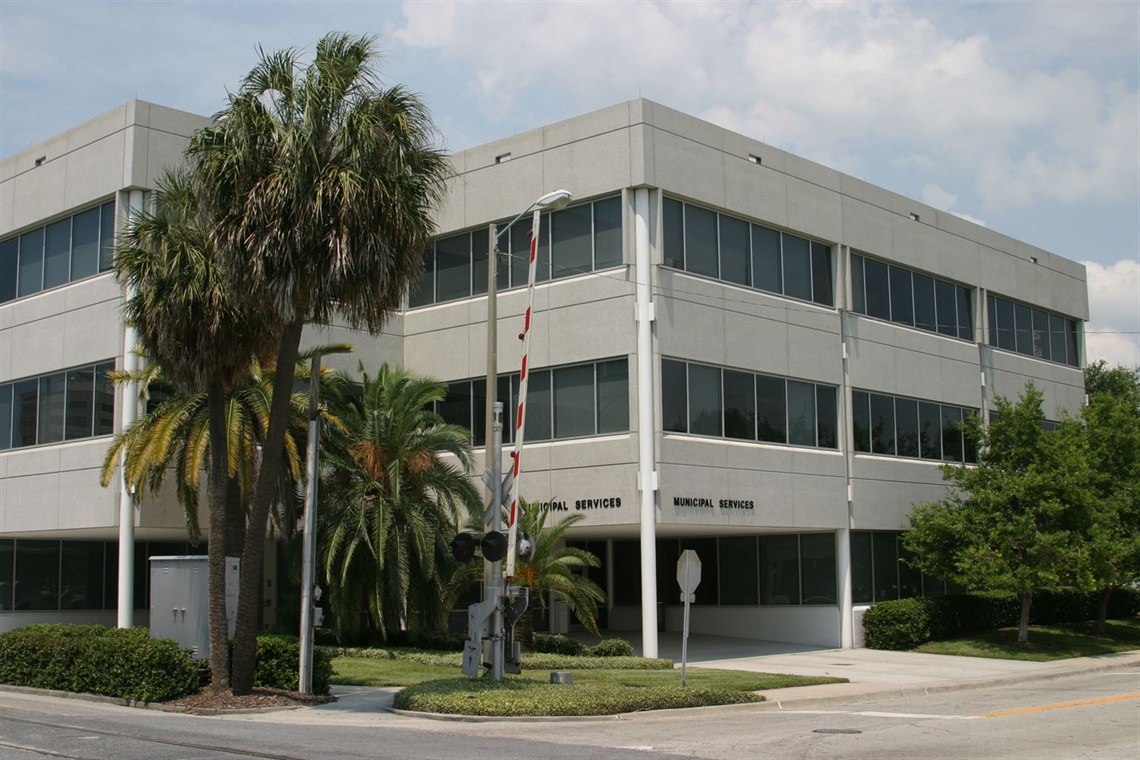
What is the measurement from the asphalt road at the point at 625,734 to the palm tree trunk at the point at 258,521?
1325 millimetres

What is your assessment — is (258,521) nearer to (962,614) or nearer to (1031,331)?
(962,614)

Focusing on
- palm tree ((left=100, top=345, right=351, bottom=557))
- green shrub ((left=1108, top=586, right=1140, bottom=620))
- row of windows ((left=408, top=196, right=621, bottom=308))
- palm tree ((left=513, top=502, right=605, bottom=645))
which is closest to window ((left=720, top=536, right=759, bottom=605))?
palm tree ((left=513, top=502, right=605, bottom=645))

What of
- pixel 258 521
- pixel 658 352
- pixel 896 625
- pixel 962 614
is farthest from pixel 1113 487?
pixel 258 521

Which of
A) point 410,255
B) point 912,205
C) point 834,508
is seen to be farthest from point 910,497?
point 410,255

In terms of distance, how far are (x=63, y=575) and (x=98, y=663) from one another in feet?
42.9

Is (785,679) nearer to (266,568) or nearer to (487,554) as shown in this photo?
(487,554)

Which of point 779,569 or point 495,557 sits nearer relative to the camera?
point 495,557

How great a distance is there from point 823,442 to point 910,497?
4278mm

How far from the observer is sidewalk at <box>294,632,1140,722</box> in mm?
20734

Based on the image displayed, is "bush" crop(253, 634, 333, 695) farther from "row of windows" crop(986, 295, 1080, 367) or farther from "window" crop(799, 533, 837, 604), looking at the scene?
"row of windows" crop(986, 295, 1080, 367)

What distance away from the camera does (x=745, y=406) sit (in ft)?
102

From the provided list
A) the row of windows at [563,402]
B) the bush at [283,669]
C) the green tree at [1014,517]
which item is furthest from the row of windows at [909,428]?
the bush at [283,669]

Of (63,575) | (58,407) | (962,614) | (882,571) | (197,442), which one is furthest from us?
(882,571)

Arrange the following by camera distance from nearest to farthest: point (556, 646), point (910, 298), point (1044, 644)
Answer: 1. point (556, 646)
2. point (1044, 644)
3. point (910, 298)
